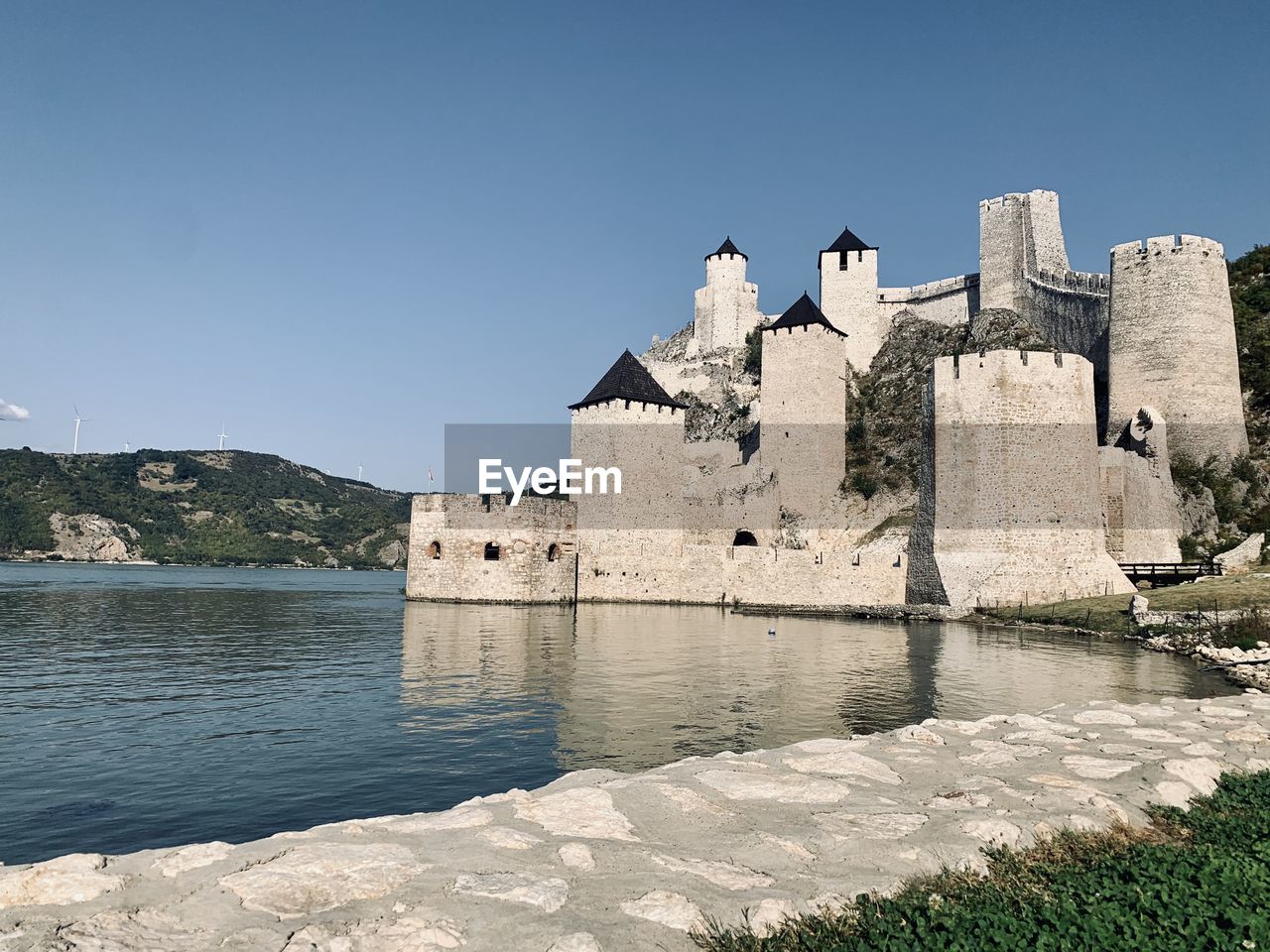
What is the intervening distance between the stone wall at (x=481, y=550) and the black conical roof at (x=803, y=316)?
1435 centimetres

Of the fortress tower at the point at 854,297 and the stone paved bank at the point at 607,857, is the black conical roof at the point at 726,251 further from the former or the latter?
the stone paved bank at the point at 607,857

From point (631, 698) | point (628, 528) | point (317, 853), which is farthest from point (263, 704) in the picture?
point (628, 528)

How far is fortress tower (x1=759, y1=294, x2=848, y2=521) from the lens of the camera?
36.0 m

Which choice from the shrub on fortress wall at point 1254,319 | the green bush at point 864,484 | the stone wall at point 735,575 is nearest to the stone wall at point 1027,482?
the stone wall at point 735,575

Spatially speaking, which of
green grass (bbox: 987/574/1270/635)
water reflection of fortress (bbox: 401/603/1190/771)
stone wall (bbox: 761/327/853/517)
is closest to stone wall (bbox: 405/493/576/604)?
water reflection of fortress (bbox: 401/603/1190/771)

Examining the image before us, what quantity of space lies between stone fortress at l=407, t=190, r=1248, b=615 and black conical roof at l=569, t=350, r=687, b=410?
94 mm

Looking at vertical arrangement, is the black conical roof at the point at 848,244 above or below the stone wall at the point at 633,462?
above

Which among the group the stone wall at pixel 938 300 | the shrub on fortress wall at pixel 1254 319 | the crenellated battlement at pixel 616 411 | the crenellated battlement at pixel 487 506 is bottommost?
the crenellated battlement at pixel 487 506

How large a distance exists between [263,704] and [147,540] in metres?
94.6

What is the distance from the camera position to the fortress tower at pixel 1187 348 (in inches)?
1103

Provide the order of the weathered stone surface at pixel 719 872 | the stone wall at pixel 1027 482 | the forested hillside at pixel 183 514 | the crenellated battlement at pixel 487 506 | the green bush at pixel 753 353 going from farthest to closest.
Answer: the forested hillside at pixel 183 514 < the green bush at pixel 753 353 < the crenellated battlement at pixel 487 506 < the stone wall at pixel 1027 482 < the weathered stone surface at pixel 719 872

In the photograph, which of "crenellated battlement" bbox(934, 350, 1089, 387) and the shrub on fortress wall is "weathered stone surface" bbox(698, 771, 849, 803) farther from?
the shrub on fortress wall

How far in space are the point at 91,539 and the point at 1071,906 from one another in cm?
10388

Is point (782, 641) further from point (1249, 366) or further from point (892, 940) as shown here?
point (1249, 366)
